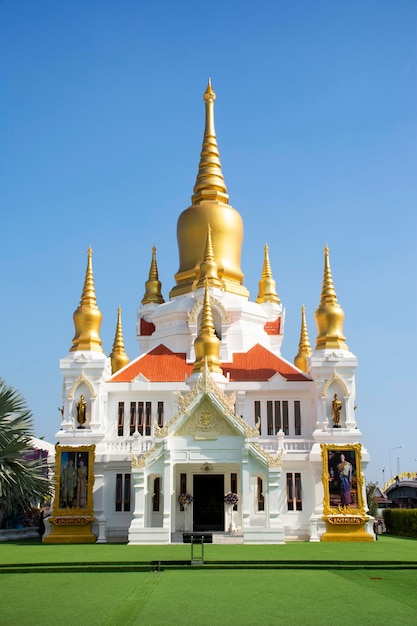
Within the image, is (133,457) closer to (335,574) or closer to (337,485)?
(337,485)

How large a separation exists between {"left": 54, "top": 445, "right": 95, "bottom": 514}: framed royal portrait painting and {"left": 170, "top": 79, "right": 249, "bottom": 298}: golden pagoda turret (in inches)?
458

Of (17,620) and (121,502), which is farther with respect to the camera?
(121,502)

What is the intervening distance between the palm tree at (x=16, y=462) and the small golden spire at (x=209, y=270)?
11019mm

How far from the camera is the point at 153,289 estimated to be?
43688 mm

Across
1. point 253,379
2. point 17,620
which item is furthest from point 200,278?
point 17,620

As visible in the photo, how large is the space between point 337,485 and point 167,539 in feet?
23.5

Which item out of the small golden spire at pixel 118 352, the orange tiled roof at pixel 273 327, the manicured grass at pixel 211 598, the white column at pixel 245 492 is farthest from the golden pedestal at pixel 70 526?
the orange tiled roof at pixel 273 327

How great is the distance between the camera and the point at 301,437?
32312 millimetres

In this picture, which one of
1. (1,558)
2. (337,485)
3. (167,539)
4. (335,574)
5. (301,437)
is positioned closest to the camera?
(335,574)

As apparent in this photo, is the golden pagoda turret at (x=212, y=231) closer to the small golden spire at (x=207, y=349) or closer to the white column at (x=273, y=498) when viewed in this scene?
the small golden spire at (x=207, y=349)

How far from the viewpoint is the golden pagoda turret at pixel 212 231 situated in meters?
40.5

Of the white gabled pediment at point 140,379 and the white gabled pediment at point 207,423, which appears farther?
the white gabled pediment at point 140,379

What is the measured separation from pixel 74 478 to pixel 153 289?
50.1 ft

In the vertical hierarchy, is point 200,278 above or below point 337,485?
above
